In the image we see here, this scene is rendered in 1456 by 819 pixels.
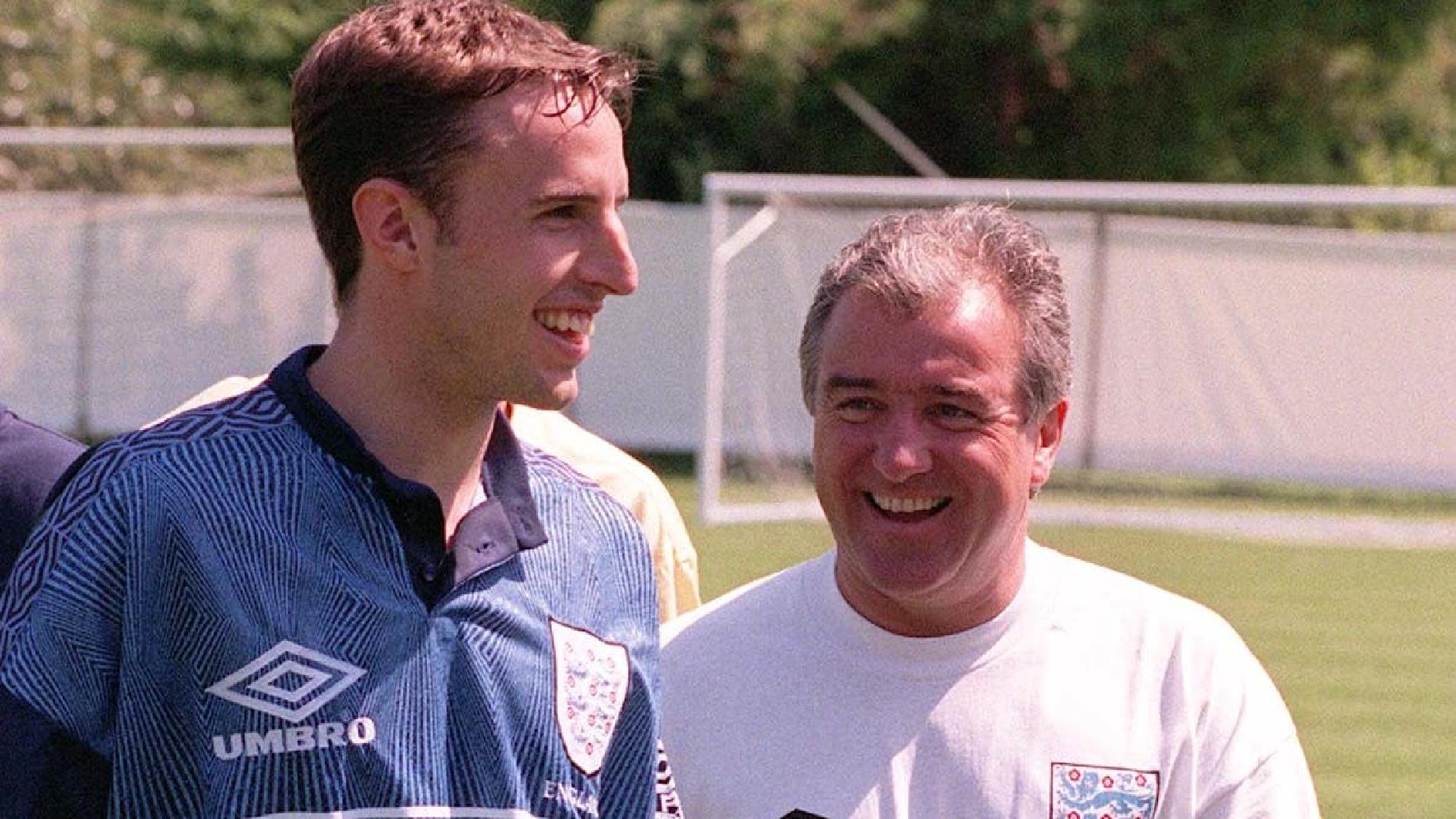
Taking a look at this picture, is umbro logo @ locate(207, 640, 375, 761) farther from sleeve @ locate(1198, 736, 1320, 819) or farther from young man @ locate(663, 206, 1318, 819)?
sleeve @ locate(1198, 736, 1320, 819)

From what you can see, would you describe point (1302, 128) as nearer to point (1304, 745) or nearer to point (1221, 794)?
point (1304, 745)

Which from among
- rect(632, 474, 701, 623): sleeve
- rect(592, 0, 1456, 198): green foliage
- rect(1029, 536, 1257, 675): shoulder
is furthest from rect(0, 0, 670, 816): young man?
rect(592, 0, 1456, 198): green foliage

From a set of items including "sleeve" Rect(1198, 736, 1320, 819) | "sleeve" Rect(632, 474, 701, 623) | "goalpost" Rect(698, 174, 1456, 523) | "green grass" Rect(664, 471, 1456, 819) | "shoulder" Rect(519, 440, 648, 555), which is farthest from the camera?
"goalpost" Rect(698, 174, 1456, 523)

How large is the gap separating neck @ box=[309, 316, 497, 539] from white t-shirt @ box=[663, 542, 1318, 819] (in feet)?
2.19

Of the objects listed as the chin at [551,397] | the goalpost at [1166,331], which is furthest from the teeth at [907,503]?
the goalpost at [1166,331]

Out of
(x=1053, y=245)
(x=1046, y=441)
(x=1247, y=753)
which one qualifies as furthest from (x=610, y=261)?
(x=1053, y=245)

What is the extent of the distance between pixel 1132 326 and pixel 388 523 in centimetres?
1574

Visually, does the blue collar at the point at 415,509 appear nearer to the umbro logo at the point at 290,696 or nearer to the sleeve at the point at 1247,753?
the umbro logo at the point at 290,696

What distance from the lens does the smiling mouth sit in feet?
9.63

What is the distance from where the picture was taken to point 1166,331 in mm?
17719

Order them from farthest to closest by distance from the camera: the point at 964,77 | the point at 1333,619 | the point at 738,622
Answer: the point at 964,77 → the point at 1333,619 → the point at 738,622

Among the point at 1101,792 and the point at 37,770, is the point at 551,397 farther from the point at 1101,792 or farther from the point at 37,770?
the point at 1101,792

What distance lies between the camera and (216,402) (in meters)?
2.52

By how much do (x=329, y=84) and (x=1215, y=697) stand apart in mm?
1344
